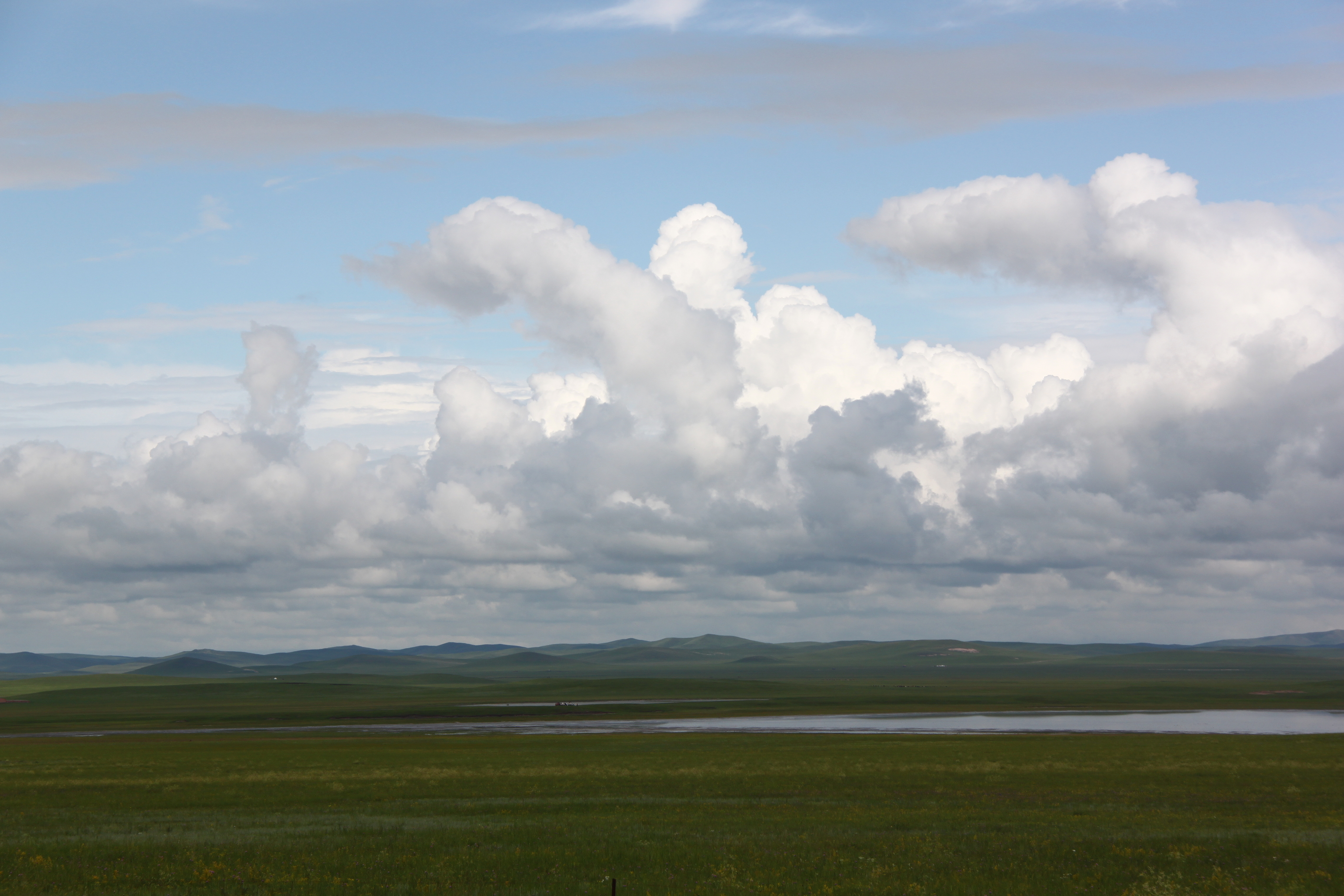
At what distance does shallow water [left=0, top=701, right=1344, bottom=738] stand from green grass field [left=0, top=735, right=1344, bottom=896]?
27.8 metres

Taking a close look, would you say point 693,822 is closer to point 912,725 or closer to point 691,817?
point 691,817

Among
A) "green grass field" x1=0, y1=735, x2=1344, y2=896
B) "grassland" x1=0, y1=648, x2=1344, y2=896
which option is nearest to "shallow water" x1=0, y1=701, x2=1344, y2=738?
"grassland" x1=0, y1=648, x2=1344, y2=896

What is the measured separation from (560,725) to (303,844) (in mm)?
86513

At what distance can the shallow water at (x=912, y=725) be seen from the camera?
96.7 metres

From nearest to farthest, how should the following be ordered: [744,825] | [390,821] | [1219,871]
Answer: [1219,871] → [744,825] → [390,821]

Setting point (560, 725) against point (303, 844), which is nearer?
point (303, 844)

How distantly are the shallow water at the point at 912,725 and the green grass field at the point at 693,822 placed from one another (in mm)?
27835

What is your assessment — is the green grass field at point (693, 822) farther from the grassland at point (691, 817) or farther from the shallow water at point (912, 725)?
the shallow water at point (912, 725)

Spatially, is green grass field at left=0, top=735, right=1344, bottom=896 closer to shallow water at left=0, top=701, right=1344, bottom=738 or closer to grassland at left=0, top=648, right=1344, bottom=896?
grassland at left=0, top=648, right=1344, bottom=896

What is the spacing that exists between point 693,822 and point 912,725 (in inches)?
3107

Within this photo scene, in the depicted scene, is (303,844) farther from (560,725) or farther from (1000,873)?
(560,725)

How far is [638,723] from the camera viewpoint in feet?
390

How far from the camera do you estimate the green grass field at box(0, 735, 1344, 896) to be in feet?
79.9

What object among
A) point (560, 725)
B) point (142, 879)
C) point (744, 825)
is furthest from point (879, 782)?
point (560, 725)
